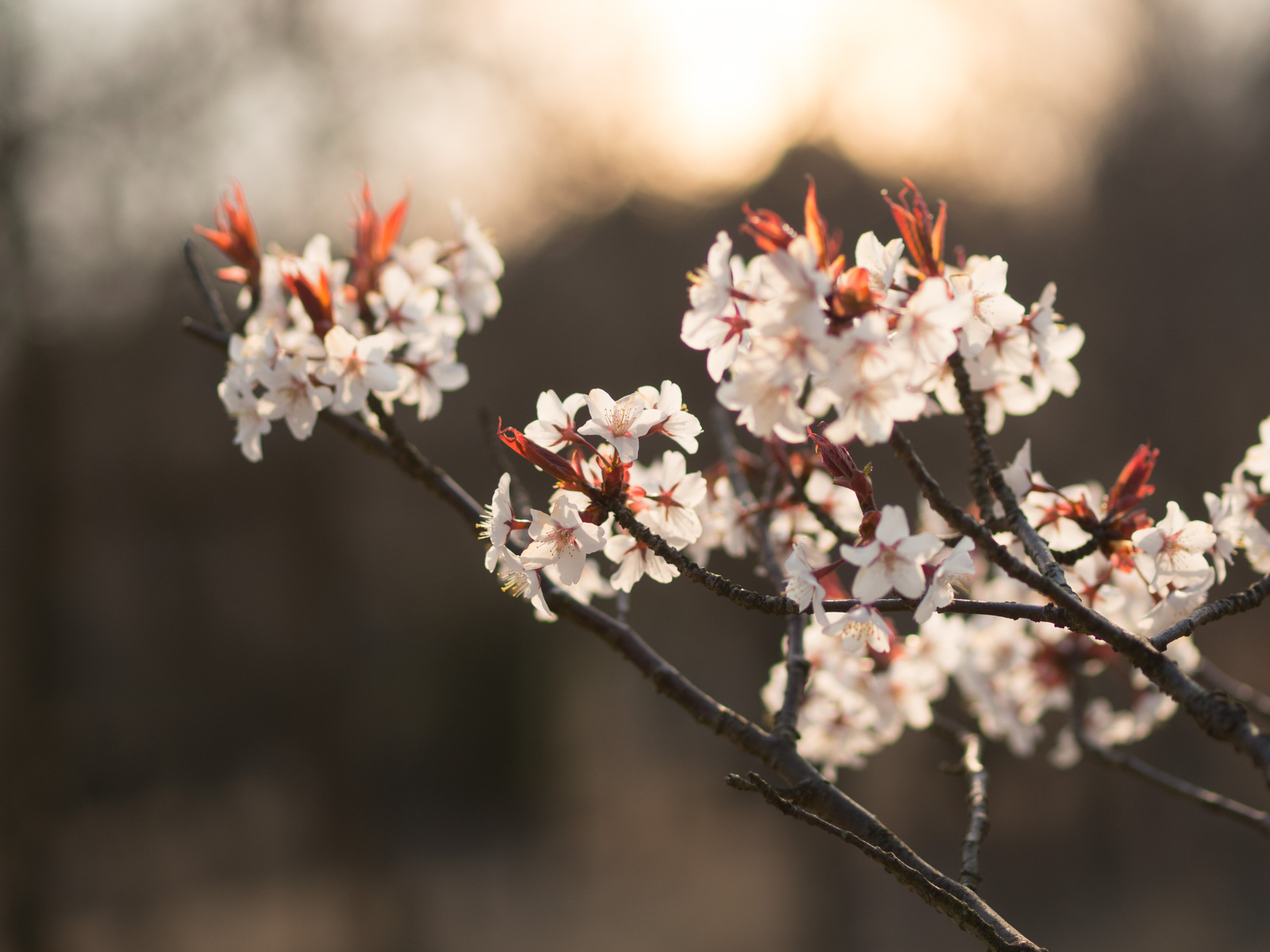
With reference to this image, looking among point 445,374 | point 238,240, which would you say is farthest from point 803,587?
point 238,240

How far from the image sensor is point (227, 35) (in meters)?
5.80

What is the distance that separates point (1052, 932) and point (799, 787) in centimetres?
869

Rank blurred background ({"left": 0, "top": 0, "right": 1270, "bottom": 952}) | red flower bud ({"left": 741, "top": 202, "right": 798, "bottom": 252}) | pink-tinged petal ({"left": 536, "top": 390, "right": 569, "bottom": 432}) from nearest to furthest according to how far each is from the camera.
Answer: red flower bud ({"left": 741, "top": 202, "right": 798, "bottom": 252}) → pink-tinged petal ({"left": 536, "top": 390, "right": 569, "bottom": 432}) → blurred background ({"left": 0, "top": 0, "right": 1270, "bottom": 952})

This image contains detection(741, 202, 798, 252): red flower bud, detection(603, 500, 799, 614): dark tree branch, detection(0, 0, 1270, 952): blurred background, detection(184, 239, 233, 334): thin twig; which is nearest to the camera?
detection(741, 202, 798, 252): red flower bud

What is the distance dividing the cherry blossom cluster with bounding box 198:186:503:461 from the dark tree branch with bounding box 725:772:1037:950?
72 centimetres

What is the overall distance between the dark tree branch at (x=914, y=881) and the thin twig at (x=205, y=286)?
1071mm

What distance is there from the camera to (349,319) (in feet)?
4.46

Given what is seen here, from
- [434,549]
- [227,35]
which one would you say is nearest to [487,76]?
[227,35]

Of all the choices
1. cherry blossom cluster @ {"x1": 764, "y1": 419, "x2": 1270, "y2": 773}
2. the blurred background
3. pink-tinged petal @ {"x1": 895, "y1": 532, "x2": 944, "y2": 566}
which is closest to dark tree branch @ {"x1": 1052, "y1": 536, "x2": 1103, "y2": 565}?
cherry blossom cluster @ {"x1": 764, "y1": 419, "x2": 1270, "y2": 773}

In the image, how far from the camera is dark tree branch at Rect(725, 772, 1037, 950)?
789mm

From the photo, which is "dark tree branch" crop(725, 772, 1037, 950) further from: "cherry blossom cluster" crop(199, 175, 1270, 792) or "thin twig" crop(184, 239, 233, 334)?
"thin twig" crop(184, 239, 233, 334)

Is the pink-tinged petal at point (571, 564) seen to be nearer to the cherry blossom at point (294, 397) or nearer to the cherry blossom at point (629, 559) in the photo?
the cherry blossom at point (629, 559)

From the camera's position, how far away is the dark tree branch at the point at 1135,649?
0.60 metres

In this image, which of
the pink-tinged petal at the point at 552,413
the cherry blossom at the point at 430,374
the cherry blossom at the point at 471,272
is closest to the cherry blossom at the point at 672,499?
the pink-tinged petal at the point at 552,413
